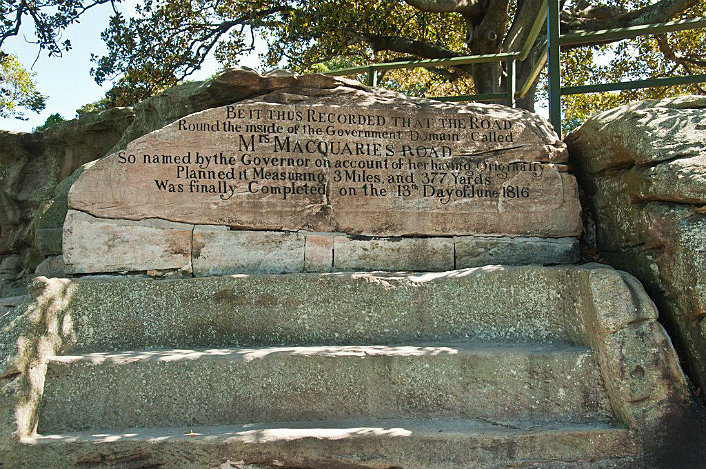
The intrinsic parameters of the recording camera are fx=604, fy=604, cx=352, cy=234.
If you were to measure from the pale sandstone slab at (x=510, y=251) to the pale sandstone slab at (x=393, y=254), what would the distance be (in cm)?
11

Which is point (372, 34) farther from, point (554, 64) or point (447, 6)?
point (554, 64)

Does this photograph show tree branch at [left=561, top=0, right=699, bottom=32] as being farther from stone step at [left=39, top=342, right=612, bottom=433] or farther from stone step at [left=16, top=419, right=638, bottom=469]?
stone step at [left=16, top=419, right=638, bottom=469]

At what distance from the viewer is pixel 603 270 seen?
3.52 m

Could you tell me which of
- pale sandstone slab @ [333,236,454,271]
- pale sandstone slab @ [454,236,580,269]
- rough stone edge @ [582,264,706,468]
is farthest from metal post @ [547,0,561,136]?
rough stone edge @ [582,264,706,468]

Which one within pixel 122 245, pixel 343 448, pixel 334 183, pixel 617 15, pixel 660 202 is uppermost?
pixel 617 15

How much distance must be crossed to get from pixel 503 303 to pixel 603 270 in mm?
626

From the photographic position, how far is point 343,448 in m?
3.04

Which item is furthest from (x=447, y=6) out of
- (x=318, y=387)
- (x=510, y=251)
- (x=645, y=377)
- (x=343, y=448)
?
(x=343, y=448)

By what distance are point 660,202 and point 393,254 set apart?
5.66 ft

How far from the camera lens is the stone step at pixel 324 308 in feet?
12.2

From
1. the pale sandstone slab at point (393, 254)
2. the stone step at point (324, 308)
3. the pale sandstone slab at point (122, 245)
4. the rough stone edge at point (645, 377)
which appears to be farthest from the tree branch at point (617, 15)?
the pale sandstone slab at point (122, 245)

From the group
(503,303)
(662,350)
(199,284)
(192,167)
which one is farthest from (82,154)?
(662,350)

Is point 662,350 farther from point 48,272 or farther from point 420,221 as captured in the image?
point 48,272

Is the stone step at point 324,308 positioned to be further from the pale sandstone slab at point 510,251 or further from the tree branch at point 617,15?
the tree branch at point 617,15
